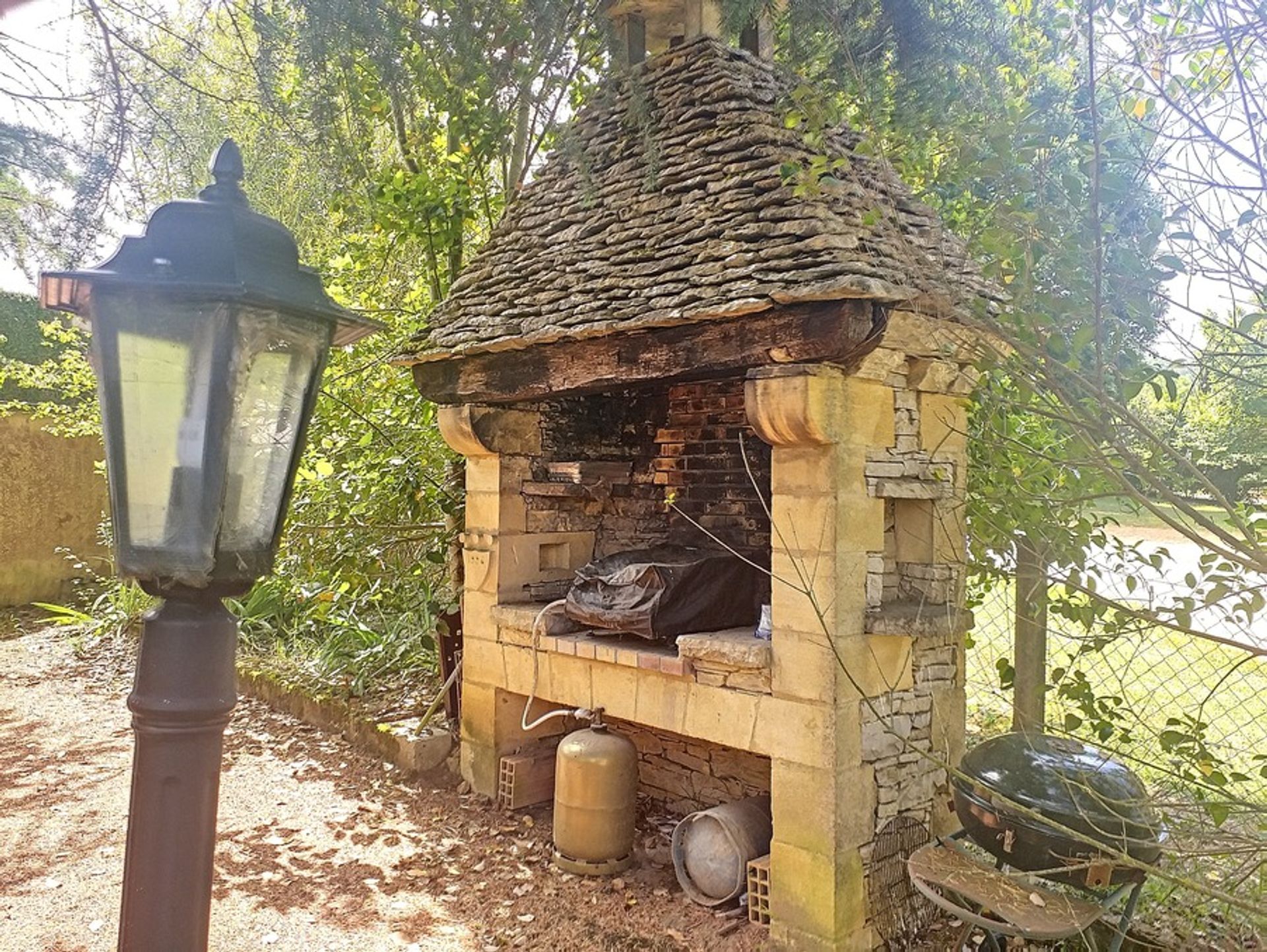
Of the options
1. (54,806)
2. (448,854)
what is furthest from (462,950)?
(54,806)

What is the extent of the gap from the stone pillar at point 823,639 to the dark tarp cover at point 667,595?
74 cm

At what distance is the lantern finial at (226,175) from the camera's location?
197 cm

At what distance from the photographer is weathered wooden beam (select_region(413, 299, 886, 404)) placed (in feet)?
12.9

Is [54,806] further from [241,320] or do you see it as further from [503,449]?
[241,320]

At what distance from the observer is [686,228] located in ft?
15.9

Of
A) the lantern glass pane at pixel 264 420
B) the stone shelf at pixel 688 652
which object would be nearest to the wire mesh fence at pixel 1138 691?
the stone shelf at pixel 688 652

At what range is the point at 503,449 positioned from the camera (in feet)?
19.1

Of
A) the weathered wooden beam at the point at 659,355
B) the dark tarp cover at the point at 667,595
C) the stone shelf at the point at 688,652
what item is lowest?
the stone shelf at the point at 688,652

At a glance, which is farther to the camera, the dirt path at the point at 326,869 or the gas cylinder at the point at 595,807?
the gas cylinder at the point at 595,807

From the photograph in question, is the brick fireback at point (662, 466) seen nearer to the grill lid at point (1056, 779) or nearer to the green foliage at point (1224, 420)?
the grill lid at point (1056, 779)

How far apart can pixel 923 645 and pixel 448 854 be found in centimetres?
305

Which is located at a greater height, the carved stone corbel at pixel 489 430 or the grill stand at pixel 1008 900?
the carved stone corbel at pixel 489 430

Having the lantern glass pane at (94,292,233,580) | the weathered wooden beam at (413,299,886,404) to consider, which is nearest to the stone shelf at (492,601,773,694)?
the weathered wooden beam at (413,299,886,404)

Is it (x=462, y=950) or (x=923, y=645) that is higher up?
(x=923, y=645)
